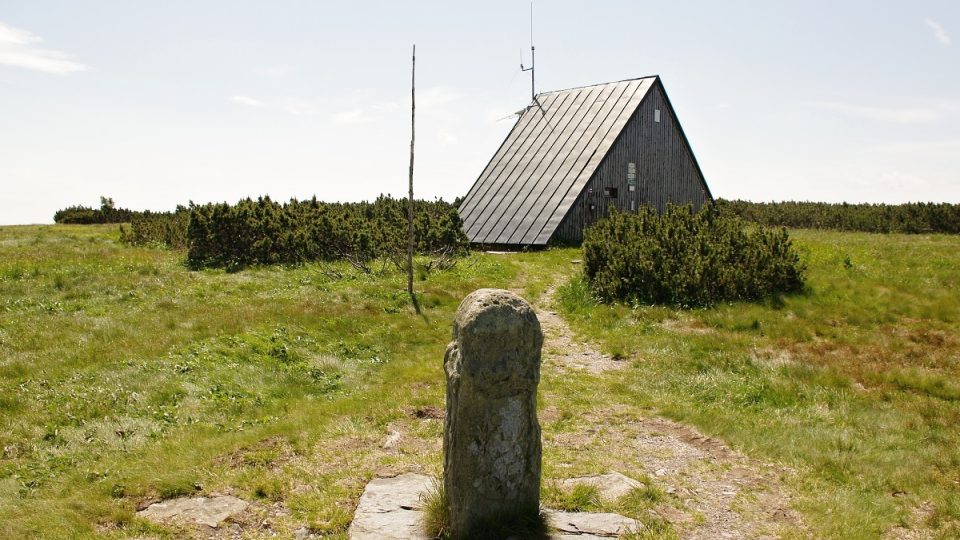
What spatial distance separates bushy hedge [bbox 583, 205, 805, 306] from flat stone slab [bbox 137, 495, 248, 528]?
1192cm

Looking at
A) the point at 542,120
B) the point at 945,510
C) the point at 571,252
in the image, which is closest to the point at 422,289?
the point at 571,252

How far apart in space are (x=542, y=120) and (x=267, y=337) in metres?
25.5

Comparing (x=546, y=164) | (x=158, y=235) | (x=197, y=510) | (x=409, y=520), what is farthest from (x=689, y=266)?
(x=158, y=235)

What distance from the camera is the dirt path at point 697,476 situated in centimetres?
670

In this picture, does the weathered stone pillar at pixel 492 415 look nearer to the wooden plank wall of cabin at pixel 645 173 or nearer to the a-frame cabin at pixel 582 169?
the a-frame cabin at pixel 582 169

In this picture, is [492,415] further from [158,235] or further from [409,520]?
[158,235]

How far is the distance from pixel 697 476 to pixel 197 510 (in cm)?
556

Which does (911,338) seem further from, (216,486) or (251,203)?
(251,203)

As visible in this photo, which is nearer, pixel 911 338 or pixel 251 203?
pixel 911 338

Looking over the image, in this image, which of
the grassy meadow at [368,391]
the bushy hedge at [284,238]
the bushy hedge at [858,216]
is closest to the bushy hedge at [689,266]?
the grassy meadow at [368,391]

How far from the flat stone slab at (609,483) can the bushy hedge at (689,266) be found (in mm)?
9535

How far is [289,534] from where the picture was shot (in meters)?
6.54

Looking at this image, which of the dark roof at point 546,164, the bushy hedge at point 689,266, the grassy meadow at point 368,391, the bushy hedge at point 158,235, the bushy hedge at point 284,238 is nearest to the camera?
the grassy meadow at point 368,391

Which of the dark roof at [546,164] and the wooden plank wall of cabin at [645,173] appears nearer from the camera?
the dark roof at [546,164]
